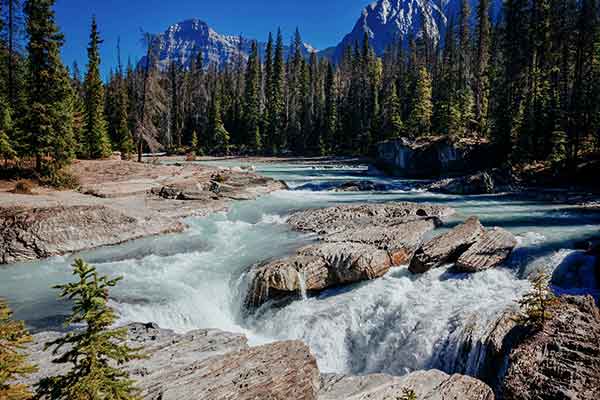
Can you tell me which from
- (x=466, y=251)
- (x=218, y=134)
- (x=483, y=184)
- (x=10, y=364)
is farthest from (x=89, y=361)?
(x=218, y=134)

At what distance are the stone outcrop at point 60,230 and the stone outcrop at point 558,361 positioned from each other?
16.1 m

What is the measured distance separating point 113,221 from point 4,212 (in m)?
4.20

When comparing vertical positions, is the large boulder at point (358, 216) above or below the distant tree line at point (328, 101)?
below

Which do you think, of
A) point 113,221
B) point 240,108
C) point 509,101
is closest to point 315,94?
point 240,108

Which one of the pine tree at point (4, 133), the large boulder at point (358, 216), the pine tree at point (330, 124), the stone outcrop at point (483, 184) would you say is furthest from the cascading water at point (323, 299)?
the pine tree at point (330, 124)

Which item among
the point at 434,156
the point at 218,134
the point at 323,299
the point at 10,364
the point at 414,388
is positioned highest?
the point at 218,134

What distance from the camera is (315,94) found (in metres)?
83.1

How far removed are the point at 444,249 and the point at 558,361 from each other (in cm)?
687

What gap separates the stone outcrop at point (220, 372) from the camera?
18.1ft

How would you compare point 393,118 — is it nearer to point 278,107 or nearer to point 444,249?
point 278,107

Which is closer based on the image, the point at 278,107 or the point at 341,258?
the point at 341,258

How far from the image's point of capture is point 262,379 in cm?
570

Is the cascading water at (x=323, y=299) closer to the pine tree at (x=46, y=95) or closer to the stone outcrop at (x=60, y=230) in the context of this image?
the stone outcrop at (x=60, y=230)

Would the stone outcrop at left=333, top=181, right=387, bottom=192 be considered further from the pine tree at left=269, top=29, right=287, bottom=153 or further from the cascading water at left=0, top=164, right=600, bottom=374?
the pine tree at left=269, top=29, right=287, bottom=153
